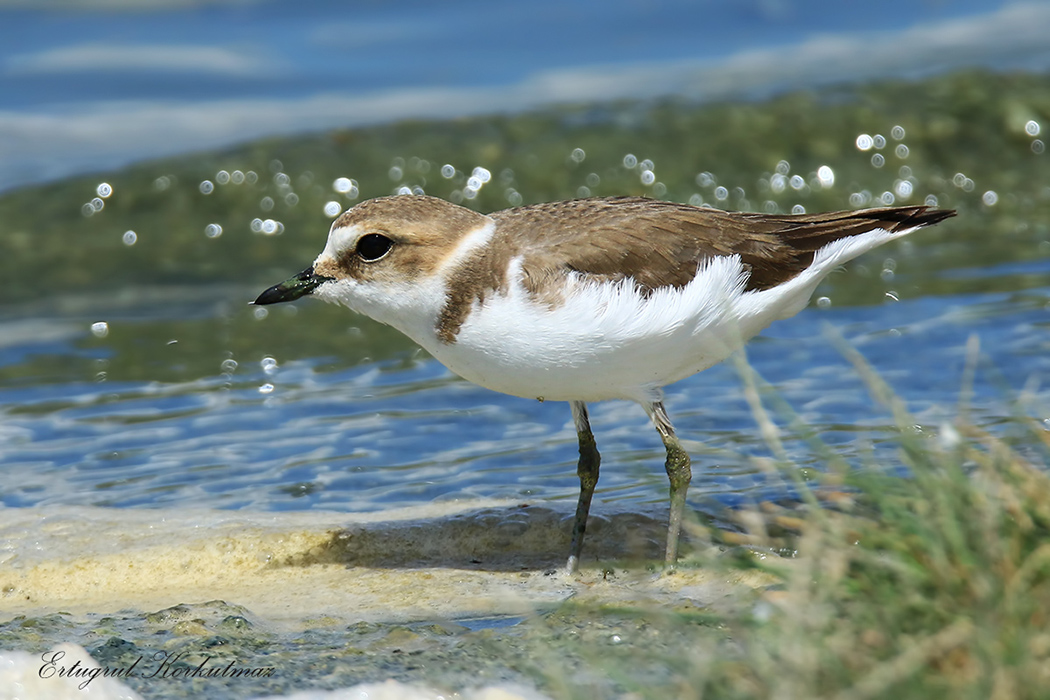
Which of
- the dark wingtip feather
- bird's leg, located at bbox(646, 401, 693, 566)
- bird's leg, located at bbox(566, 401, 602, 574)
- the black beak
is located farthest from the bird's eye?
the dark wingtip feather

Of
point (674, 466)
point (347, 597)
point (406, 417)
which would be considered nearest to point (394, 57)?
point (406, 417)

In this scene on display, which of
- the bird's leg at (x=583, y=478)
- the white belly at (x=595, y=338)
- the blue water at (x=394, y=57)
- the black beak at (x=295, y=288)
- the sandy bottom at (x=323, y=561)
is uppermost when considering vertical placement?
the blue water at (x=394, y=57)

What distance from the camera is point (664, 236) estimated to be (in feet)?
16.8

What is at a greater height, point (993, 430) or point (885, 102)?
point (885, 102)

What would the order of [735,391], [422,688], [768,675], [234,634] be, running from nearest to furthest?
[768,675]
[422,688]
[234,634]
[735,391]

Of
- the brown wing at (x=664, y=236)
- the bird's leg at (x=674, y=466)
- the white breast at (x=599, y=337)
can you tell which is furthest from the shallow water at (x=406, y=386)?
the brown wing at (x=664, y=236)

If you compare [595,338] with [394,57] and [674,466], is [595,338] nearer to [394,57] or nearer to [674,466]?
[674,466]

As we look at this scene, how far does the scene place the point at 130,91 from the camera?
15633 mm

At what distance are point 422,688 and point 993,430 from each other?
11.3ft

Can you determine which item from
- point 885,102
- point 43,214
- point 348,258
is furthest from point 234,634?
point 885,102

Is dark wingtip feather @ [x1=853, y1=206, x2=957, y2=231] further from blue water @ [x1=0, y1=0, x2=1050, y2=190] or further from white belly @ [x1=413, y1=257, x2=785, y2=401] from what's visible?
blue water @ [x1=0, y1=0, x2=1050, y2=190]

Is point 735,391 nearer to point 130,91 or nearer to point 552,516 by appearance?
point 552,516

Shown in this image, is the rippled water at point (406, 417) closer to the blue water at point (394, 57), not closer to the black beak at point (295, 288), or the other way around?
the black beak at point (295, 288)

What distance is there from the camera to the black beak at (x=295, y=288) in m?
5.20
